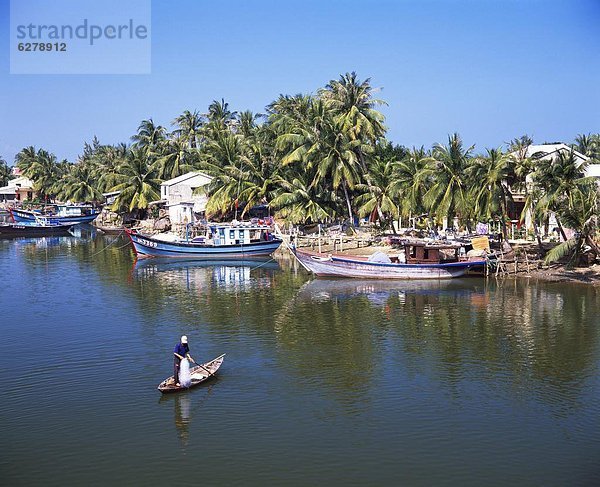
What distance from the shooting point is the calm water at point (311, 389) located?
16.3 metres

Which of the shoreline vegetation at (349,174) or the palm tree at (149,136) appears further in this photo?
the palm tree at (149,136)

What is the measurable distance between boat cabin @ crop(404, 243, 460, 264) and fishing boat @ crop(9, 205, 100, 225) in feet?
182

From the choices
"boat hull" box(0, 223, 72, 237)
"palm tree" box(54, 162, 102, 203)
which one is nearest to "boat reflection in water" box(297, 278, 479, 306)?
"boat hull" box(0, 223, 72, 237)

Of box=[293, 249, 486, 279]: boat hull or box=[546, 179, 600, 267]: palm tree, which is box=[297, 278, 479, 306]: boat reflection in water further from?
box=[546, 179, 600, 267]: palm tree

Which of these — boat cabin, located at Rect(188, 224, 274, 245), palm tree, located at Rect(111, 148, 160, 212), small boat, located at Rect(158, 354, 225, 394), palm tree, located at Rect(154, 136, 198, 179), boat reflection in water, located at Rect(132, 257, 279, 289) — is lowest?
small boat, located at Rect(158, 354, 225, 394)

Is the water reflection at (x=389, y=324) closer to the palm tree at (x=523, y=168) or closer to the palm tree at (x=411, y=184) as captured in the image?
the palm tree at (x=523, y=168)

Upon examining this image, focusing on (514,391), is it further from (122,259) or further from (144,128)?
(144,128)

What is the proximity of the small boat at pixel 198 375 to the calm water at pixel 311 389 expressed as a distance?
1.07ft

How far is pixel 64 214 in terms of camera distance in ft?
287

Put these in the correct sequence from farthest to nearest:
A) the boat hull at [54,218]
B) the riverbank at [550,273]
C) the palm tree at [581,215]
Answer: the boat hull at [54,218]
the riverbank at [550,273]
the palm tree at [581,215]

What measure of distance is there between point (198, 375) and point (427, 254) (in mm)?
22003

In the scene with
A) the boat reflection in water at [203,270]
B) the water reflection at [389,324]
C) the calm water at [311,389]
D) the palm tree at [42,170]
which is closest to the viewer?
the calm water at [311,389]

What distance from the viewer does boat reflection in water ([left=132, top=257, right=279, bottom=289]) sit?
43.4m

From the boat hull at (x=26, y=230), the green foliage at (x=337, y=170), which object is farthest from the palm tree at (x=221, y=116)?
the boat hull at (x=26, y=230)
